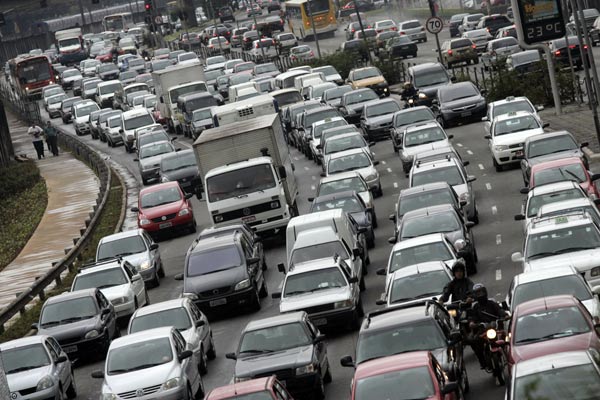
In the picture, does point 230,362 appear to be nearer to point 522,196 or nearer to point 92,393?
point 92,393

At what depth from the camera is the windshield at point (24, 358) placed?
25.0m

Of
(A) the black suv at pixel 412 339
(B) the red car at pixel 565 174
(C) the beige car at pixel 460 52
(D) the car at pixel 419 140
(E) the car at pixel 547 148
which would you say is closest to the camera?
(A) the black suv at pixel 412 339

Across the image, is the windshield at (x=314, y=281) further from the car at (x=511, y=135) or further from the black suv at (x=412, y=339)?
the car at (x=511, y=135)

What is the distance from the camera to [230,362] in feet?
84.8

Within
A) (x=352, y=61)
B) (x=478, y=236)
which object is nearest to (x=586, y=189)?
(x=478, y=236)

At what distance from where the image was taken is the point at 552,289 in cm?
2052

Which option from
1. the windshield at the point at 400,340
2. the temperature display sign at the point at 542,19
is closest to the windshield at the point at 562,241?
the windshield at the point at 400,340

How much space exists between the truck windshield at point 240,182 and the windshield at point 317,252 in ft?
24.4

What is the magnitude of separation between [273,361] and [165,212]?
66.4 feet

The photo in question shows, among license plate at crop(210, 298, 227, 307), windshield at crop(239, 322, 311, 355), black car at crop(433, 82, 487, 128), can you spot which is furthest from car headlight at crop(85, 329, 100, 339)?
black car at crop(433, 82, 487, 128)

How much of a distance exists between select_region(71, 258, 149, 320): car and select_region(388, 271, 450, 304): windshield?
346 inches

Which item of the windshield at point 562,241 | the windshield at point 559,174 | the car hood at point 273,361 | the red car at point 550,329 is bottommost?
the windshield at point 559,174

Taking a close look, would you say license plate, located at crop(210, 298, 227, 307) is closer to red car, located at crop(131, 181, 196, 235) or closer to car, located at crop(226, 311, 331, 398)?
car, located at crop(226, 311, 331, 398)

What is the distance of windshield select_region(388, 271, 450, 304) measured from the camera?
24.0 metres
